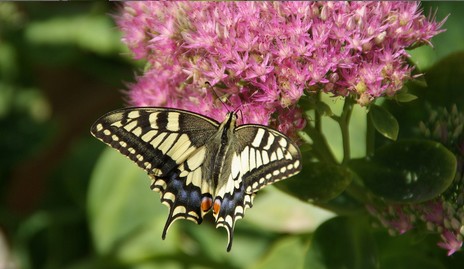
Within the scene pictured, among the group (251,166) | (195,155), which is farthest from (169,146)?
(251,166)

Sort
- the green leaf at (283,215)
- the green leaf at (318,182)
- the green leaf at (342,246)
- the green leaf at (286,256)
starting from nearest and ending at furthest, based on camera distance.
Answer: the green leaf at (318,182) < the green leaf at (342,246) < the green leaf at (286,256) < the green leaf at (283,215)

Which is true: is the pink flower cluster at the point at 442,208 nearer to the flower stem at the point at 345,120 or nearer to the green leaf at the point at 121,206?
the flower stem at the point at 345,120

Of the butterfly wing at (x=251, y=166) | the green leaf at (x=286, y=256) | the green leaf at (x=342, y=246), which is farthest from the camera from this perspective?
the green leaf at (x=286, y=256)

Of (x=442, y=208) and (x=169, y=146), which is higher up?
(x=169, y=146)

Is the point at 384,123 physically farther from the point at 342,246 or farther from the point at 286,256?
the point at 286,256

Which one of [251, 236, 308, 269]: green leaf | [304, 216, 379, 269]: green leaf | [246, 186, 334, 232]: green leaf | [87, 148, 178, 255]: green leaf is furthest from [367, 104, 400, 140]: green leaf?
[87, 148, 178, 255]: green leaf

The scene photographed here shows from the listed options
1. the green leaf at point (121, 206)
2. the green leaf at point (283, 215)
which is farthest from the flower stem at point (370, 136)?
the green leaf at point (121, 206)

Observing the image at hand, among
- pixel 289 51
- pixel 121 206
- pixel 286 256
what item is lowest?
pixel 121 206
